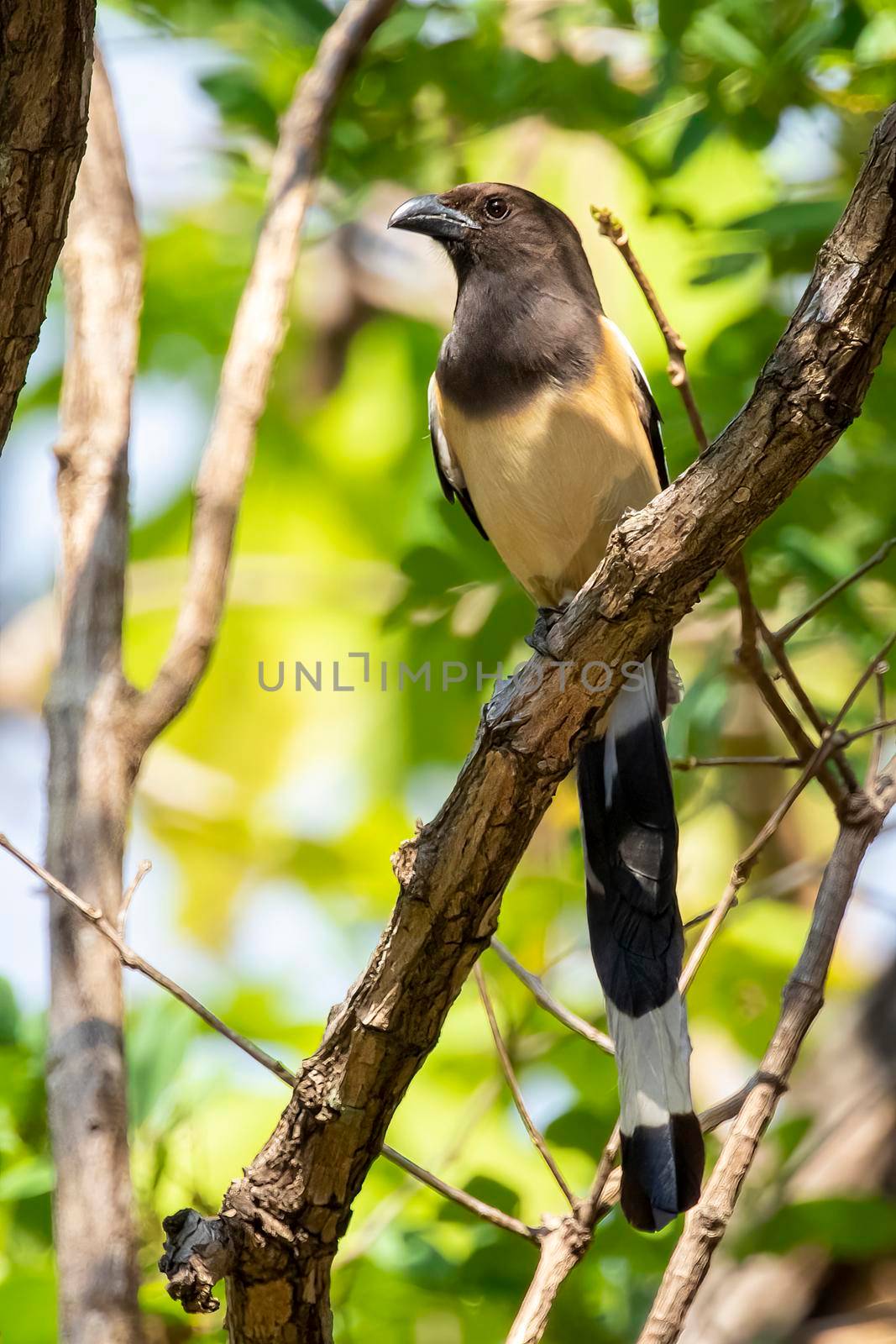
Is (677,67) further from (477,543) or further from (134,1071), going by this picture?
(134,1071)

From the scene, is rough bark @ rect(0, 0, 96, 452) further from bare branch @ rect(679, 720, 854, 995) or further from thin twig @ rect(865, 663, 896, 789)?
thin twig @ rect(865, 663, 896, 789)

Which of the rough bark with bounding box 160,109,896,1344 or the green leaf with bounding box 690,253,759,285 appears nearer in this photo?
the rough bark with bounding box 160,109,896,1344

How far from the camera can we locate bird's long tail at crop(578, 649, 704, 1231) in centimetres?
266

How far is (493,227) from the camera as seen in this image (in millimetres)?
3973

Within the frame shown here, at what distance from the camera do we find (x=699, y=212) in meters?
4.39

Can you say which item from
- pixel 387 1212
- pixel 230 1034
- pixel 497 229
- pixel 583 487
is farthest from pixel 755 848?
pixel 497 229

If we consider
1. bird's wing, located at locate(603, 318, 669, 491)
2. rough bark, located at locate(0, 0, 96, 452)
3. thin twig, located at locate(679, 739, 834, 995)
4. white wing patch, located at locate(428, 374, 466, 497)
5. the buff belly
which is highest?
white wing patch, located at locate(428, 374, 466, 497)

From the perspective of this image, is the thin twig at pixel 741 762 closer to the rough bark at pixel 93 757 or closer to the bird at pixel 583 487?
the bird at pixel 583 487

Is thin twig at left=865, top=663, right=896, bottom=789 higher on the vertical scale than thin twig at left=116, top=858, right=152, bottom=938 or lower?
higher

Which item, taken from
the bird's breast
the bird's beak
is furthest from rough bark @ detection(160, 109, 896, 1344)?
the bird's beak

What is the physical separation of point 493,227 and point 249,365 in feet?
2.73

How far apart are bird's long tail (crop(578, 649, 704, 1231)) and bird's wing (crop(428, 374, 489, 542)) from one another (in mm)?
729

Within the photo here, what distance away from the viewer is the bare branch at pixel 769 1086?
7.70 feet

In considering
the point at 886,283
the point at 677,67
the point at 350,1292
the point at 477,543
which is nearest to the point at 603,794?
the point at 477,543
